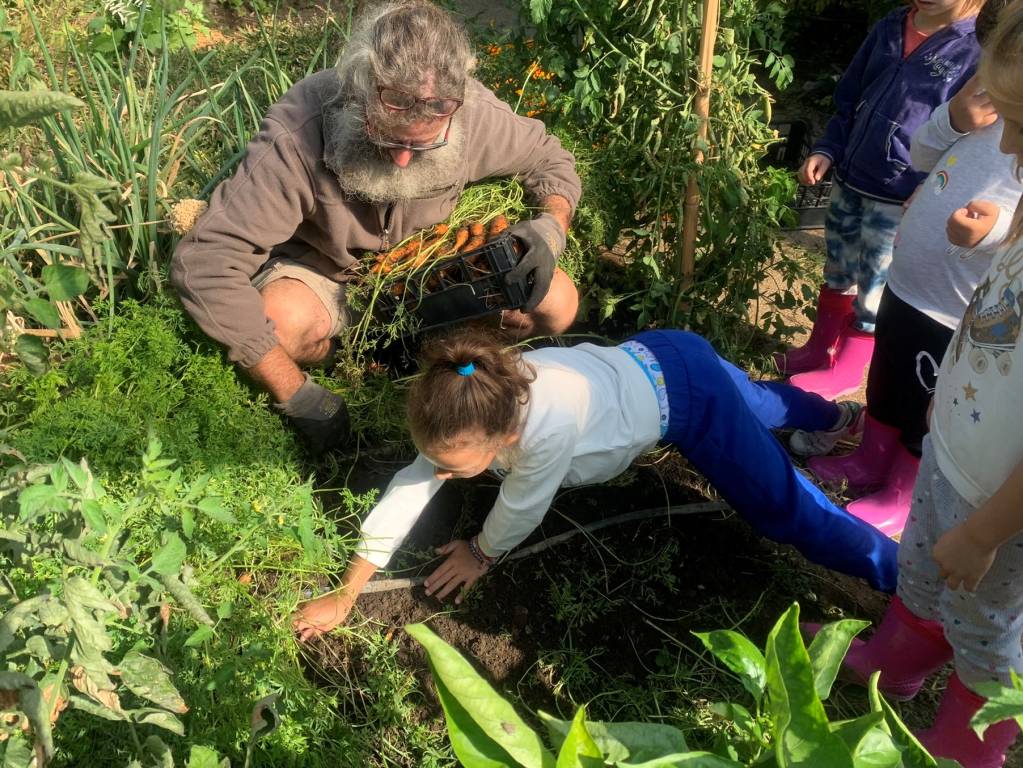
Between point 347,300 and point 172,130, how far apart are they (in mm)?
816

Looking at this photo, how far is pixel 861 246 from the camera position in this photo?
2.60 meters

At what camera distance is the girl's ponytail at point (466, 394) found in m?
1.69

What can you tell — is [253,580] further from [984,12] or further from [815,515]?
[984,12]

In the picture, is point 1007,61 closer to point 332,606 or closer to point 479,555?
point 479,555

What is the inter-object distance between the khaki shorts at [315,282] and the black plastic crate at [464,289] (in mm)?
158

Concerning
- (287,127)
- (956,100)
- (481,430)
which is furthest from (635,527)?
(287,127)

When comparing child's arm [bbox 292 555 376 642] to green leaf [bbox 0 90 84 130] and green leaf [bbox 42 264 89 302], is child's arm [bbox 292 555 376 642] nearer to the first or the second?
green leaf [bbox 42 264 89 302]

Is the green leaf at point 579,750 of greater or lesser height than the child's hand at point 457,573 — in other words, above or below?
above

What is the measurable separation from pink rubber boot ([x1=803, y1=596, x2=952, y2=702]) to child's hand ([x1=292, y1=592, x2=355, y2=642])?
1271mm

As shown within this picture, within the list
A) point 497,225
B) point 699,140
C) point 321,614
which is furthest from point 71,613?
point 699,140

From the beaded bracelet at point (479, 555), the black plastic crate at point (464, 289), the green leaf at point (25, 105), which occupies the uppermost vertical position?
the green leaf at point (25, 105)

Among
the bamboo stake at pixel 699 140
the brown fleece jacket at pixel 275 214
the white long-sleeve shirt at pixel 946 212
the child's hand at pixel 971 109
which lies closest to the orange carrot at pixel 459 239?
the brown fleece jacket at pixel 275 214

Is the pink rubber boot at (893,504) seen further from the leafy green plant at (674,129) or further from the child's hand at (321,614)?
the child's hand at (321,614)

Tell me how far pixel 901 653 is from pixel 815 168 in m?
1.54
